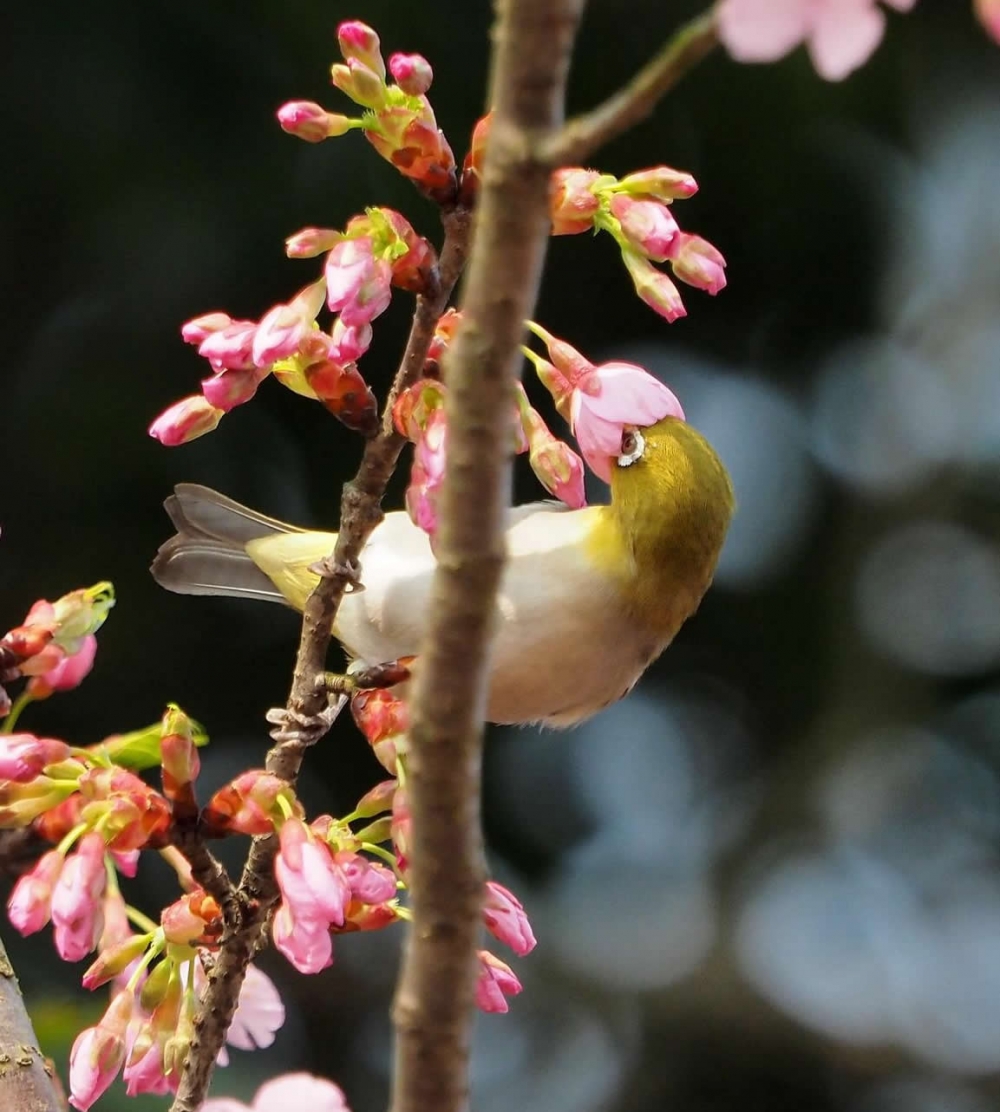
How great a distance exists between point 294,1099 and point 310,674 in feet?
1.06

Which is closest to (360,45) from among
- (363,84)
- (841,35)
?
(363,84)

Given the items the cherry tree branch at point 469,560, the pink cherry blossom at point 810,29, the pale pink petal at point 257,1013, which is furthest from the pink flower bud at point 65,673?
the pink cherry blossom at point 810,29

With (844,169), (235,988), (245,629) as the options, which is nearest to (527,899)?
(245,629)

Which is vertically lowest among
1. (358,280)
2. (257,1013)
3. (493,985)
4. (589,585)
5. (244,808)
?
(257,1013)

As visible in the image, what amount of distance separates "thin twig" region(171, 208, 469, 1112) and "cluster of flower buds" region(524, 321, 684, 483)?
Answer: 0.19 m

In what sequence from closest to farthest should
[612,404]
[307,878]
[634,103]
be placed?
Result: [634,103], [307,878], [612,404]

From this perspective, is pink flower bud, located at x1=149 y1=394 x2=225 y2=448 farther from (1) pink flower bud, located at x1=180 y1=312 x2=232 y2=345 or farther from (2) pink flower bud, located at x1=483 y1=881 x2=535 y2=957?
(2) pink flower bud, located at x1=483 y1=881 x2=535 y2=957

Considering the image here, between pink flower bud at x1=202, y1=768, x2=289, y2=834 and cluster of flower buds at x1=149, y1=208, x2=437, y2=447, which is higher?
cluster of flower buds at x1=149, y1=208, x2=437, y2=447

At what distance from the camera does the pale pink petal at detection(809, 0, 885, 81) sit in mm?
640

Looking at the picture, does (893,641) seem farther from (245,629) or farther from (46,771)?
(46,771)

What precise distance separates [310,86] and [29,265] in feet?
2.68

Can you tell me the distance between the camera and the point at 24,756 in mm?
988

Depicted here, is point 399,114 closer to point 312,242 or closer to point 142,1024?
point 312,242

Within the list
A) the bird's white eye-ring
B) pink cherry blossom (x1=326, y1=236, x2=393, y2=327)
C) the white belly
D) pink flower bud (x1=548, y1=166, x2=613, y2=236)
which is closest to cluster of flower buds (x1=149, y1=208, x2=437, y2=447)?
pink cherry blossom (x1=326, y1=236, x2=393, y2=327)
